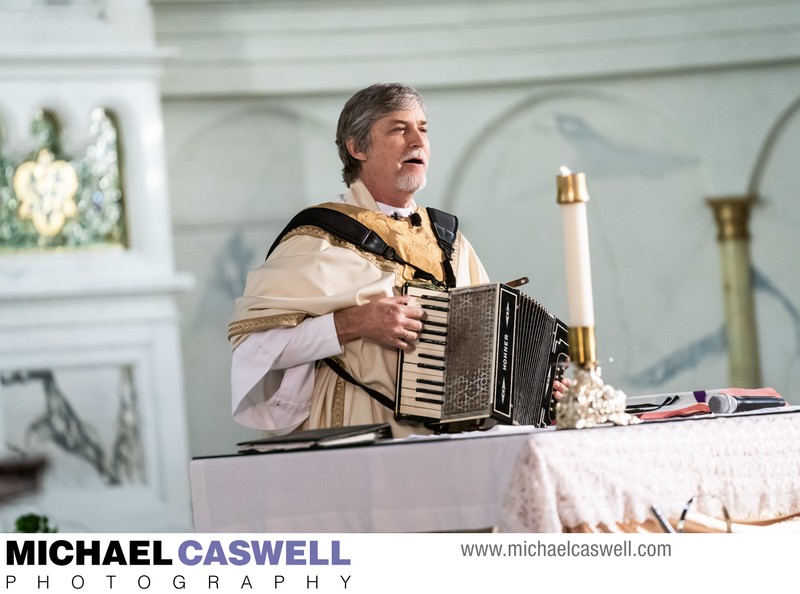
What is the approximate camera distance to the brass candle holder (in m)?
2.48

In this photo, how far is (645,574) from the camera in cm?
220

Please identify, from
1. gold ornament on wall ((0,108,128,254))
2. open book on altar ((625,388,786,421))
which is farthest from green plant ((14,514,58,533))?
open book on altar ((625,388,786,421))

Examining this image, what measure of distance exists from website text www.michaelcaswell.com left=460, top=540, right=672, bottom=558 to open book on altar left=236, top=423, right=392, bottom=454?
0.31 m

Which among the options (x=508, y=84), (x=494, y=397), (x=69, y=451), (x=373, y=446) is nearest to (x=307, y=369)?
(x=494, y=397)

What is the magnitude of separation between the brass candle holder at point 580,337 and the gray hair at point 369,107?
118 cm

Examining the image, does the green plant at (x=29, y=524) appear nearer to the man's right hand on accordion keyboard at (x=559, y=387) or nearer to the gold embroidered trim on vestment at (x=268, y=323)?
the gold embroidered trim on vestment at (x=268, y=323)

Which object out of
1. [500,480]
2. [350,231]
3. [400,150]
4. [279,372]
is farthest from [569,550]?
[400,150]

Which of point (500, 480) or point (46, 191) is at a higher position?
point (46, 191)

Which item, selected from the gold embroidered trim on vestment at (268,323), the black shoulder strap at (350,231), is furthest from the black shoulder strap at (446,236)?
the gold embroidered trim on vestment at (268,323)

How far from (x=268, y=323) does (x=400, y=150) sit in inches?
26.3

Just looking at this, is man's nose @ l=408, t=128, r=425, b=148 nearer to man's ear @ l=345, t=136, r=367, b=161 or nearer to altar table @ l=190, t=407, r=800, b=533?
man's ear @ l=345, t=136, r=367, b=161

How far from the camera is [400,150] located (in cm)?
365

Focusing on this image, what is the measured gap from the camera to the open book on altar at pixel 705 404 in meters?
2.79

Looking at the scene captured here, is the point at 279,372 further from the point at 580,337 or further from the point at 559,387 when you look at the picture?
the point at 580,337
